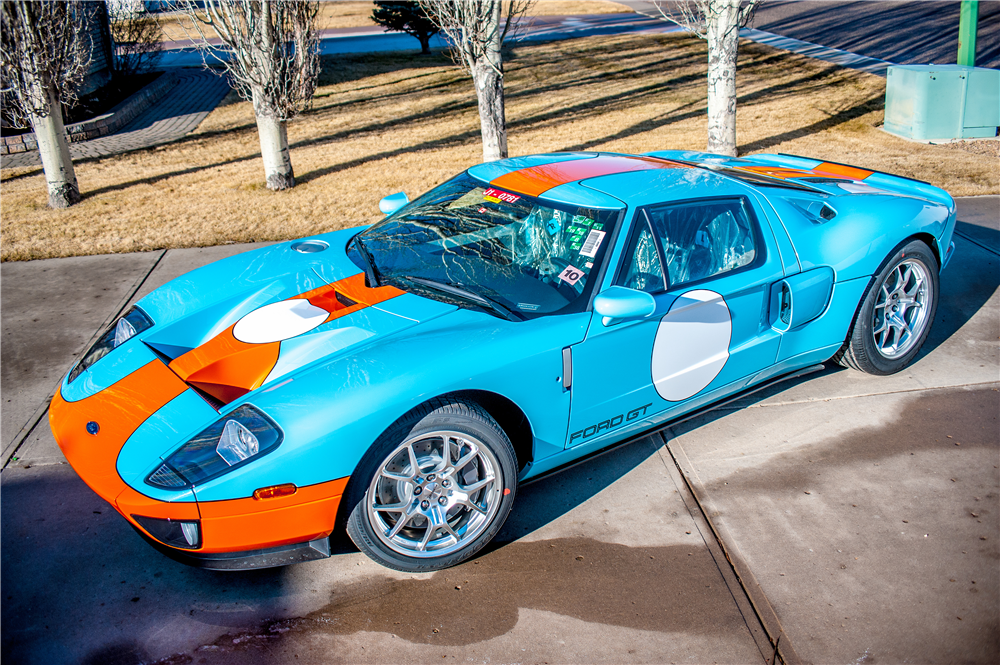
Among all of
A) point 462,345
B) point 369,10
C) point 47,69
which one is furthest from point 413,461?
point 369,10

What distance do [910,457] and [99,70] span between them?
15.4m

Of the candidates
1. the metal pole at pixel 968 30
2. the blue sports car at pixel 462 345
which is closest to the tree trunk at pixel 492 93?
the blue sports car at pixel 462 345

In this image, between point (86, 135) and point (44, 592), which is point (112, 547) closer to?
point (44, 592)

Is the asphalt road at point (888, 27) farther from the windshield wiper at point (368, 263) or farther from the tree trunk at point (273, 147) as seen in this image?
the windshield wiper at point (368, 263)

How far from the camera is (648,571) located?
2971 mm

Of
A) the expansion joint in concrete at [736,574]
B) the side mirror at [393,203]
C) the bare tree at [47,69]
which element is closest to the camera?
the expansion joint in concrete at [736,574]

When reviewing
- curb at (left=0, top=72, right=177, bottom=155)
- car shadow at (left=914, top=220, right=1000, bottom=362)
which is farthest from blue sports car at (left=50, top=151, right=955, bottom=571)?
curb at (left=0, top=72, right=177, bottom=155)

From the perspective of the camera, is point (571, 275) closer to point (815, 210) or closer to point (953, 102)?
point (815, 210)

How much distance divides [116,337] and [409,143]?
8.19 m

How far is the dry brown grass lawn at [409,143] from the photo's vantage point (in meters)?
7.65

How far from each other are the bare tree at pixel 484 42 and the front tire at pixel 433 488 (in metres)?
6.42

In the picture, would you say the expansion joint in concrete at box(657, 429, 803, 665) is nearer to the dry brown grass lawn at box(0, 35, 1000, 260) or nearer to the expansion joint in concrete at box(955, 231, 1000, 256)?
the expansion joint in concrete at box(955, 231, 1000, 256)

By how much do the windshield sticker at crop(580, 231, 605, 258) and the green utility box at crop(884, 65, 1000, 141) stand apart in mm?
8459

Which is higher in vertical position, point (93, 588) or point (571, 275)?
point (571, 275)
